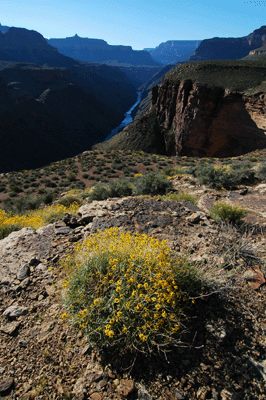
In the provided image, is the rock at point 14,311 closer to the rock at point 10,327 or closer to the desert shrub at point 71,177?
the rock at point 10,327

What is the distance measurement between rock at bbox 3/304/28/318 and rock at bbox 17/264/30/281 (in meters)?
0.54

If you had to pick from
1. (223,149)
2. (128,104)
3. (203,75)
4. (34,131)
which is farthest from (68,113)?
(128,104)

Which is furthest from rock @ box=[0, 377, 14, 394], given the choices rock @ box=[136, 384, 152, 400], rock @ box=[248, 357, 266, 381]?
rock @ box=[248, 357, 266, 381]

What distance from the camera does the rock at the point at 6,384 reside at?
1934 mm

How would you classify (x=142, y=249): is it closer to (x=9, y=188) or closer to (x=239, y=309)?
(x=239, y=309)

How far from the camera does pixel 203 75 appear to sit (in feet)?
104

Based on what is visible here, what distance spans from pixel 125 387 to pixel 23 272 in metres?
2.24

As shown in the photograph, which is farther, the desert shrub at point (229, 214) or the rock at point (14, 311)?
the desert shrub at point (229, 214)

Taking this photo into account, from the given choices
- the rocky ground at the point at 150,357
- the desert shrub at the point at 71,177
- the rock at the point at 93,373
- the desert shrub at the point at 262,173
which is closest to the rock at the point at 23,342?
the rocky ground at the point at 150,357

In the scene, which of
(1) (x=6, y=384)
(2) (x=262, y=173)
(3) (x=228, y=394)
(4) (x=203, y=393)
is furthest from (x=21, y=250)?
(2) (x=262, y=173)

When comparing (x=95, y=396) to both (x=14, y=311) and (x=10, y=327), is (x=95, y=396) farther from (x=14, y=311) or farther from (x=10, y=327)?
(x=14, y=311)

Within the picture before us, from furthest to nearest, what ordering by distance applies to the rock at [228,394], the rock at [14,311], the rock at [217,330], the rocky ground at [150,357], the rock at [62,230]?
the rock at [62,230]
the rock at [14,311]
the rock at [217,330]
the rocky ground at [150,357]
the rock at [228,394]

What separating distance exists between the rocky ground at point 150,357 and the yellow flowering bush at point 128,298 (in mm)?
189

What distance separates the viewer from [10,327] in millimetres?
2490
